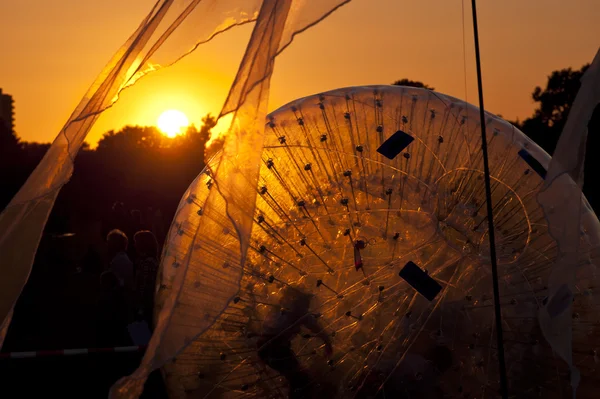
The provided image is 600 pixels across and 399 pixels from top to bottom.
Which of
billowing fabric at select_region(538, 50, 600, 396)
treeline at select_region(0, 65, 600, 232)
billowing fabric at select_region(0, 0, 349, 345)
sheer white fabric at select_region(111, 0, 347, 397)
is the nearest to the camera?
sheer white fabric at select_region(111, 0, 347, 397)

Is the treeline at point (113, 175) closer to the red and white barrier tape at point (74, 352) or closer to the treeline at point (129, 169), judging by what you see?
the treeline at point (129, 169)

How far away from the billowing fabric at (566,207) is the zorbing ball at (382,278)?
37.6 inches

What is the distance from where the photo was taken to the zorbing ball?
15.5ft

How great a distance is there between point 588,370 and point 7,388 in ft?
17.9

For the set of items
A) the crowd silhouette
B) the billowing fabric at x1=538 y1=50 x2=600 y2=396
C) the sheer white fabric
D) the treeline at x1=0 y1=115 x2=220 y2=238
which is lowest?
the billowing fabric at x1=538 y1=50 x2=600 y2=396

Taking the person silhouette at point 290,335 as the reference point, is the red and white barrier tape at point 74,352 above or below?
above

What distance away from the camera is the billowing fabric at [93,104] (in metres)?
4.06

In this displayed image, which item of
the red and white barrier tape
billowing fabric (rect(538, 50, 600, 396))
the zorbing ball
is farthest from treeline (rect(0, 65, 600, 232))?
billowing fabric (rect(538, 50, 600, 396))

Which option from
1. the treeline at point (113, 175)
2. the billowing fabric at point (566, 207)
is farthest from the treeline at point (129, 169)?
the billowing fabric at point (566, 207)

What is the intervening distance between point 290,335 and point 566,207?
5.33ft

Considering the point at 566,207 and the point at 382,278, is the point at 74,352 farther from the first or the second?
the point at 566,207

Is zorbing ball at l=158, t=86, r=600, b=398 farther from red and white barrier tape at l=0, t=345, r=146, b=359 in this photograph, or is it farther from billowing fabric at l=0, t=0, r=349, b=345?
red and white barrier tape at l=0, t=345, r=146, b=359

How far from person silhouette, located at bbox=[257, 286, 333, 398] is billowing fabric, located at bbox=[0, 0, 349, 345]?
1.33m

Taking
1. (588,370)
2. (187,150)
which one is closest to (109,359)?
(588,370)
